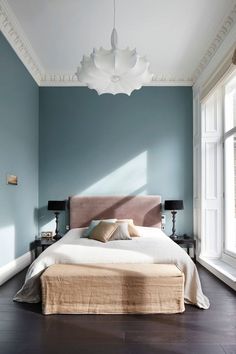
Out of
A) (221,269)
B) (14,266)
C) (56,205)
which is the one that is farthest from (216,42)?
(14,266)

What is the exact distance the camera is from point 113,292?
289 centimetres

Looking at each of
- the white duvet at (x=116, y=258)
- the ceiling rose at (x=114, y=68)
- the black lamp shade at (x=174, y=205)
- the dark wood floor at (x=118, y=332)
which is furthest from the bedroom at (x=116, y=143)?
the ceiling rose at (x=114, y=68)

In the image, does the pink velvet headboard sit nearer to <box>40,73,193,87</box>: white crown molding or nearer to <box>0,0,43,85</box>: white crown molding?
<box>40,73,193,87</box>: white crown molding

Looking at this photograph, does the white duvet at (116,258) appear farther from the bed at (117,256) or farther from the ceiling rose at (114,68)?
the ceiling rose at (114,68)

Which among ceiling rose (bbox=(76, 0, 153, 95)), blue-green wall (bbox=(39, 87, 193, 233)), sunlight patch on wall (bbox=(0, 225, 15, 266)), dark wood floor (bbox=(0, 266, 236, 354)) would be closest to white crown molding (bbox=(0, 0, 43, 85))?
blue-green wall (bbox=(39, 87, 193, 233))

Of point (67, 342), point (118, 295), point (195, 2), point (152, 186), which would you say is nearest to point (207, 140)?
point (152, 186)

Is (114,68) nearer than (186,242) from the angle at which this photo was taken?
Yes

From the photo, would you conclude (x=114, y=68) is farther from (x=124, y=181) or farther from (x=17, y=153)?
(x=124, y=181)

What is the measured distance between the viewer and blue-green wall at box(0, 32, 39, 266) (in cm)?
390

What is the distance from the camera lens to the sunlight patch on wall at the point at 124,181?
17.6 feet

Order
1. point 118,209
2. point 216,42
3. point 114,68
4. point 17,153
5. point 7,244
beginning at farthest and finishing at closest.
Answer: point 118,209 → point 17,153 → point 216,42 → point 7,244 → point 114,68

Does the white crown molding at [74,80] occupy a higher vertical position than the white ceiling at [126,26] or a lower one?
lower

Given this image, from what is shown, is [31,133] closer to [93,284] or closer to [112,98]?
[112,98]

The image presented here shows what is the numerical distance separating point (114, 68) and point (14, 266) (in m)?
3.17
